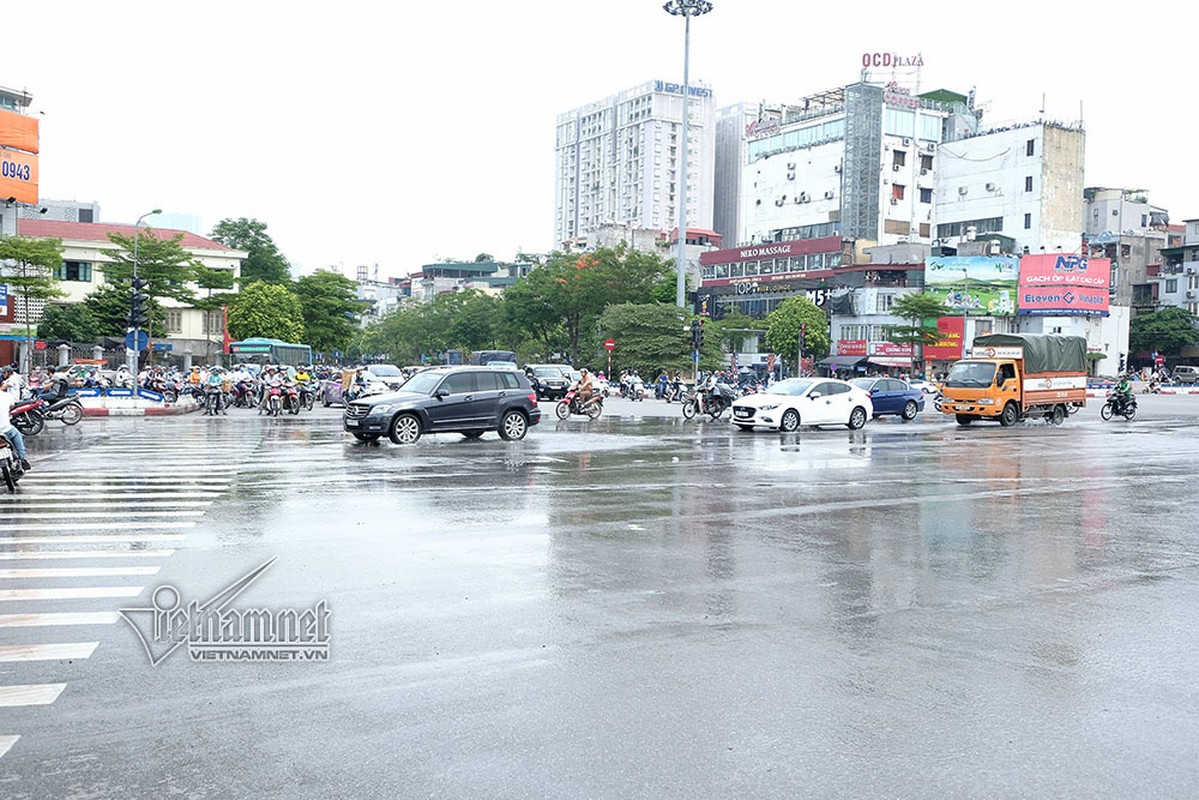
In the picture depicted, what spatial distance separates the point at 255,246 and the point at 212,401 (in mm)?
63580

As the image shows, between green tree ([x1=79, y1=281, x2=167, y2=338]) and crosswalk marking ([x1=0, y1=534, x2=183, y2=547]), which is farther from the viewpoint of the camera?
green tree ([x1=79, y1=281, x2=167, y2=338])

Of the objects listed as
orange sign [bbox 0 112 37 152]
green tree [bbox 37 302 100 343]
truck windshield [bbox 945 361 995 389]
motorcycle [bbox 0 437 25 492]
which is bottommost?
motorcycle [bbox 0 437 25 492]

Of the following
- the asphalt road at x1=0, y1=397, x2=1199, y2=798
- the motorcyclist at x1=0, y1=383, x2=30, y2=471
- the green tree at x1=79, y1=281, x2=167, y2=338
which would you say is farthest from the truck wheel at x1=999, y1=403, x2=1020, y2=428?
the green tree at x1=79, y1=281, x2=167, y2=338

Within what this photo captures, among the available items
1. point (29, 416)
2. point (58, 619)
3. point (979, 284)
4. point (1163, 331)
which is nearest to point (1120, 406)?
point (29, 416)

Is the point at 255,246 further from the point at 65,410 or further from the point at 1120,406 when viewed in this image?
the point at 1120,406

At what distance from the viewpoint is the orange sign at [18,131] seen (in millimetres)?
48844

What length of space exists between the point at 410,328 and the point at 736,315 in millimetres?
43037

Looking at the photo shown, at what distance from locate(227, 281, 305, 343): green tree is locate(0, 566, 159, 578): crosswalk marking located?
210 feet

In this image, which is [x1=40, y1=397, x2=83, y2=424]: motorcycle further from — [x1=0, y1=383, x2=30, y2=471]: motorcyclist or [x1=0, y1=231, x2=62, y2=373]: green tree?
[x1=0, y1=231, x2=62, y2=373]: green tree

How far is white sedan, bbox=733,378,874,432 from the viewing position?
27.2m

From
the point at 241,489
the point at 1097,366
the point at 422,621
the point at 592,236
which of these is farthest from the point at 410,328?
the point at 422,621

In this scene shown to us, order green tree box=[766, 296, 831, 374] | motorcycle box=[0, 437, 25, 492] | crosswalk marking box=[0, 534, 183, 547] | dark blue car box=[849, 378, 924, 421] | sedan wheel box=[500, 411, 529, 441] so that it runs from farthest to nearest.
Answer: green tree box=[766, 296, 831, 374]
dark blue car box=[849, 378, 924, 421]
sedan wheel box=[500, 411, 529, 441]
motorcycle box=[0, 437, 25, 492]
crosswalk marking box=[0, 534, 183, 547]

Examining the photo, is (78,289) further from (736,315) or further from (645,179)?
(645,179)

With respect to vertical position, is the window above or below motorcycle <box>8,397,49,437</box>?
above
